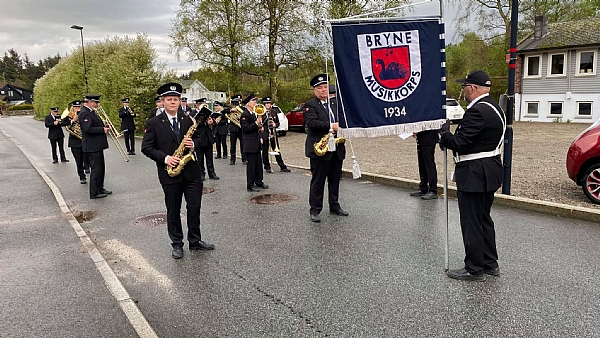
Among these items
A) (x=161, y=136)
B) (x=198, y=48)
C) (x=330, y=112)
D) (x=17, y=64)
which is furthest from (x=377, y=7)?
(x=17, y=64)

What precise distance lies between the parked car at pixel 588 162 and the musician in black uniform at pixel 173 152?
6080 mm

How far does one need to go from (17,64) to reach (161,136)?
15757 centimetres

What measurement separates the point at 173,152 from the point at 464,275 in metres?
3.67

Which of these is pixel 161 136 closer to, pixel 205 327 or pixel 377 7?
pixel 205 327

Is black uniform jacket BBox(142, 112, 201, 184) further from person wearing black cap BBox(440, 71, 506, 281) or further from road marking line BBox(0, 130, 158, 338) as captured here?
person wearing black cap BBox(440, 71, 506, 281)

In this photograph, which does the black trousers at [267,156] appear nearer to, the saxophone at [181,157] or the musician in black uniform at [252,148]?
the musician in black uniform at [252,148]

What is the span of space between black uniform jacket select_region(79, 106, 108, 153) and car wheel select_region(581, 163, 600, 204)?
30.2 ft

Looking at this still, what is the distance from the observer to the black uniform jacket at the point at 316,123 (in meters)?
6.73

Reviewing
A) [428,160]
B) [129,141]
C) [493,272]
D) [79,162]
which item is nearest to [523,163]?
[428,160]

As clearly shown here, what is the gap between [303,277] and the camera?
474 centimetres

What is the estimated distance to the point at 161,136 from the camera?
552 centimetres

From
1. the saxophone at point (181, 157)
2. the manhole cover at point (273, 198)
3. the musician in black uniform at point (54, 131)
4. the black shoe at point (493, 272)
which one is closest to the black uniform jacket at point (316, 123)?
the manhole cover at point (273, 198)

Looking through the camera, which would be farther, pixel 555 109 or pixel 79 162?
pixel 555 109

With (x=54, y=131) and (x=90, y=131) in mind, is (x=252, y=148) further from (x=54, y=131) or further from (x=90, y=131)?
(x=54, y=131)
